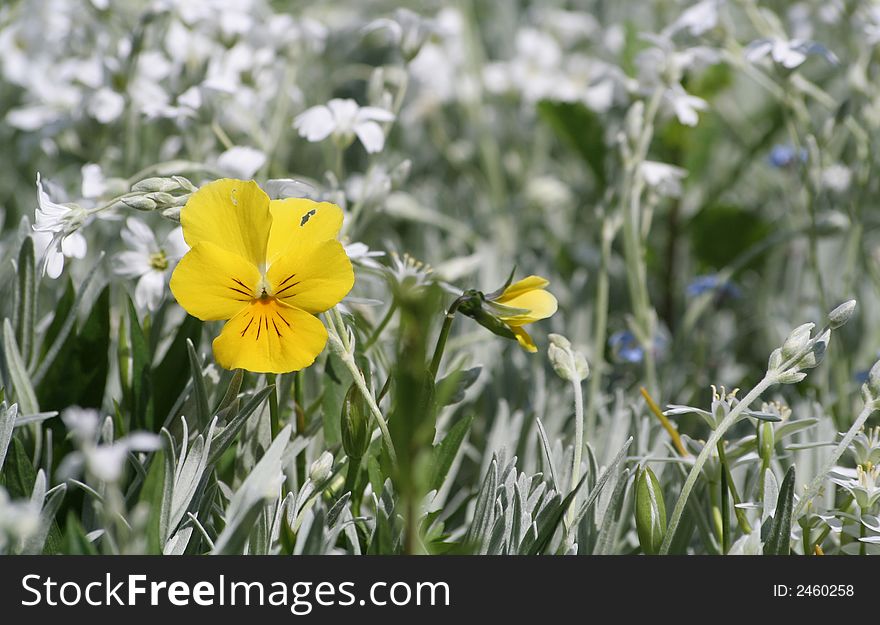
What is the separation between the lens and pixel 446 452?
75 cm

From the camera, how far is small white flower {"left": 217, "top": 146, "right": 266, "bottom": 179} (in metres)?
0.85

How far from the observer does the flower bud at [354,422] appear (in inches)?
26.0

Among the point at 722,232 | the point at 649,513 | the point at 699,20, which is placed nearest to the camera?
the point at 649,513

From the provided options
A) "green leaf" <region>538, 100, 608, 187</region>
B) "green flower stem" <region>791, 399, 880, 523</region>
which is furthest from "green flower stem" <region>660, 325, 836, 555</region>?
"green leaf" <region>538, 100, 608, 187</region>

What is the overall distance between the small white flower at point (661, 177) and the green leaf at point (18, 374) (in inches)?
24.3

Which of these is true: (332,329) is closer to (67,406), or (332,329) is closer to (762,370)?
(67,406)

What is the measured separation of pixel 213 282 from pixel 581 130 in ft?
2.76

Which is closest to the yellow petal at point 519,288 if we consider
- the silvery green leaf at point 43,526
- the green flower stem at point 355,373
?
the green flower stem at point 355,373

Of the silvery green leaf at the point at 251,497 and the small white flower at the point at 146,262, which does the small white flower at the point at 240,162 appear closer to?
the small white flower at the point at 146,262

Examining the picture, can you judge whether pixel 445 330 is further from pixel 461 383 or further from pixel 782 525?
pixel 782 525

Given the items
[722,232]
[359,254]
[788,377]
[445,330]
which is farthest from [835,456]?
[722,232]

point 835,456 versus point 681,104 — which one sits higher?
point 681,104

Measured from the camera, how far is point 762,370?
1.25 metres
